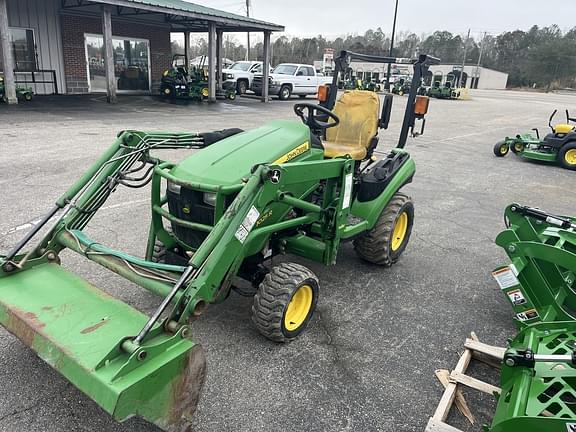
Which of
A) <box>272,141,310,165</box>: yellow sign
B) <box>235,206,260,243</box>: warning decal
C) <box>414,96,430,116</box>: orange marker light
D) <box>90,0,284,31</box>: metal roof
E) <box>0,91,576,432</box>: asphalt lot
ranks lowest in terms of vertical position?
<box>0,91,576,432</box>: asphalt lot

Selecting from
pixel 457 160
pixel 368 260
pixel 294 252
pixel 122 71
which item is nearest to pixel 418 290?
pixel 368 260

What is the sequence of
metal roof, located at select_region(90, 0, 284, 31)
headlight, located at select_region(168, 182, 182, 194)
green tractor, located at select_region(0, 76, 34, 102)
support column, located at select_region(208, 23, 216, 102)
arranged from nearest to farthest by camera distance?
headlight, located at select_region(168, 182, 182, 194)
green tractor, located at select_region(0, 76, 34, 102)
metal roof, located at select_region(90, 0, 284, 31)
support column, located at select_region(208, 23, 216, 102)

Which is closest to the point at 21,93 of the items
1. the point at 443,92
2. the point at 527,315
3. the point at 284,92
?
the point at 284,92

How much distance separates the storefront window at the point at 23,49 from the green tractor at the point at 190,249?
17398 mm

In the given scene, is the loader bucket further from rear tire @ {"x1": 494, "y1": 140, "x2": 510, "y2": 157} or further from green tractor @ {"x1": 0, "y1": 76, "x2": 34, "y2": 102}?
green tractor @ {"x1": 0, "y1": 76, "x2": 34, "y2": 102}

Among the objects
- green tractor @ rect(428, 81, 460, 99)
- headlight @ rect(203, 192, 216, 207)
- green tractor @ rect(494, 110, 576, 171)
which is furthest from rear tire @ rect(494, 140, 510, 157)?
green tractor @ rect(428, 81, 460, 99)

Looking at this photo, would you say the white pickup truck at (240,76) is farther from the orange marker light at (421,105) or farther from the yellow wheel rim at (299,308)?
the yellow wheel rim at (299,308)

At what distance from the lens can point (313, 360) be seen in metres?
3.04

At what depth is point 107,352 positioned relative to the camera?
213cm

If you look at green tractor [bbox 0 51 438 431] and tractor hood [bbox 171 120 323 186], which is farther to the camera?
tractor hood [bbox 171 120 323 186]

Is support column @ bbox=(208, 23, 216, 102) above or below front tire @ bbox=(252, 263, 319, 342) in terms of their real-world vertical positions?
above

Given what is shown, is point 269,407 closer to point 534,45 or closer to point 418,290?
point 418,290

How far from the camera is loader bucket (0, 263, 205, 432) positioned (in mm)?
2006

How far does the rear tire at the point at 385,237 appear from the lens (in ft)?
13.7
